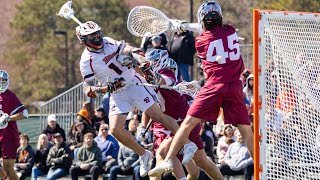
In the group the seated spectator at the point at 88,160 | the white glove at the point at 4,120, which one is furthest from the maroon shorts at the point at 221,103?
the seated spectator at the point at 88,160

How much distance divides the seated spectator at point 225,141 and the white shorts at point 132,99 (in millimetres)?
3771

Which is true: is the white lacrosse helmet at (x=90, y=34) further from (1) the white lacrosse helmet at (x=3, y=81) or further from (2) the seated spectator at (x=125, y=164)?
(2) the seated spectator at (x=125, y=164)

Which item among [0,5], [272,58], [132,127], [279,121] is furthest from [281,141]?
[0,5]

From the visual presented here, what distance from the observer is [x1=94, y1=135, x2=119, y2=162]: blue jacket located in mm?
→ 15992

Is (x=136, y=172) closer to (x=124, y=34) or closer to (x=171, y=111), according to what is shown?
(x=171, y=111)

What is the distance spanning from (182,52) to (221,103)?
642cm

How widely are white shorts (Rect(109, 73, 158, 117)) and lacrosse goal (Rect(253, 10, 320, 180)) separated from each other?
214cm

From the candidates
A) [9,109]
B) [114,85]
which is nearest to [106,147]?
[9,109]

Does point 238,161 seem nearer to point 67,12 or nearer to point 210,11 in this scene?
point 67,12

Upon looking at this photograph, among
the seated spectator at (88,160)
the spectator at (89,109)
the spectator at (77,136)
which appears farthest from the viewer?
the spectator at (89,109)

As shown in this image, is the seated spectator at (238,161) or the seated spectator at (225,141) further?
the seated spectator at (225,141)

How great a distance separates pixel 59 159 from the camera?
1602cm

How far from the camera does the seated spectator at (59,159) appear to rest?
16.0 meters

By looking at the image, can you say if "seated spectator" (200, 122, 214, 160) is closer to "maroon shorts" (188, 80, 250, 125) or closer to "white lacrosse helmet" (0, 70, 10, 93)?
"white lacrosse helmet" (0, 70, 10, 93)
